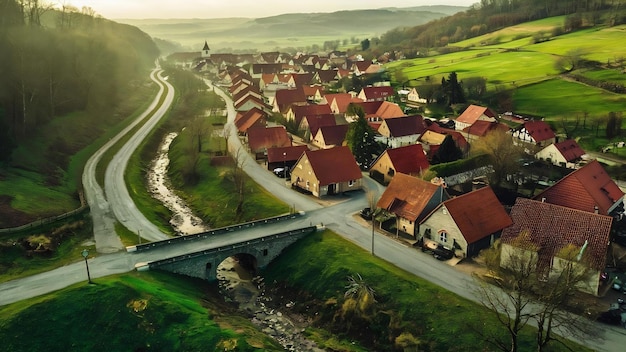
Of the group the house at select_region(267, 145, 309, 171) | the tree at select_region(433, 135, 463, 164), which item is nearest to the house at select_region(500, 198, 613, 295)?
the tree at select_region(433, 135, 463, 164)

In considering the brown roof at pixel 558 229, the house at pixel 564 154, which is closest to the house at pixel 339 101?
the house at pixel 564 154

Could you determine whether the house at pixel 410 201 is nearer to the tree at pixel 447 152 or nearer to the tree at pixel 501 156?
the tree at pixel 501 156

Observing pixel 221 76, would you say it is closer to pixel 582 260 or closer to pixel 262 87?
pixel 262 87

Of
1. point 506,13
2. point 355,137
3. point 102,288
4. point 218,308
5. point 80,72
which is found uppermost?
point 506,13

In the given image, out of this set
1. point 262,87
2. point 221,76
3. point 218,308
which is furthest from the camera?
point 221,76

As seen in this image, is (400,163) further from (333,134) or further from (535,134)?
(535,134)

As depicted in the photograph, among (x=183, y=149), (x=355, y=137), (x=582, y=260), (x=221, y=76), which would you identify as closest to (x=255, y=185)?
(x=355, y=137)

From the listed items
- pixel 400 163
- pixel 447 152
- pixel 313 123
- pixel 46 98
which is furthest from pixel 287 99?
pixel 400 163
